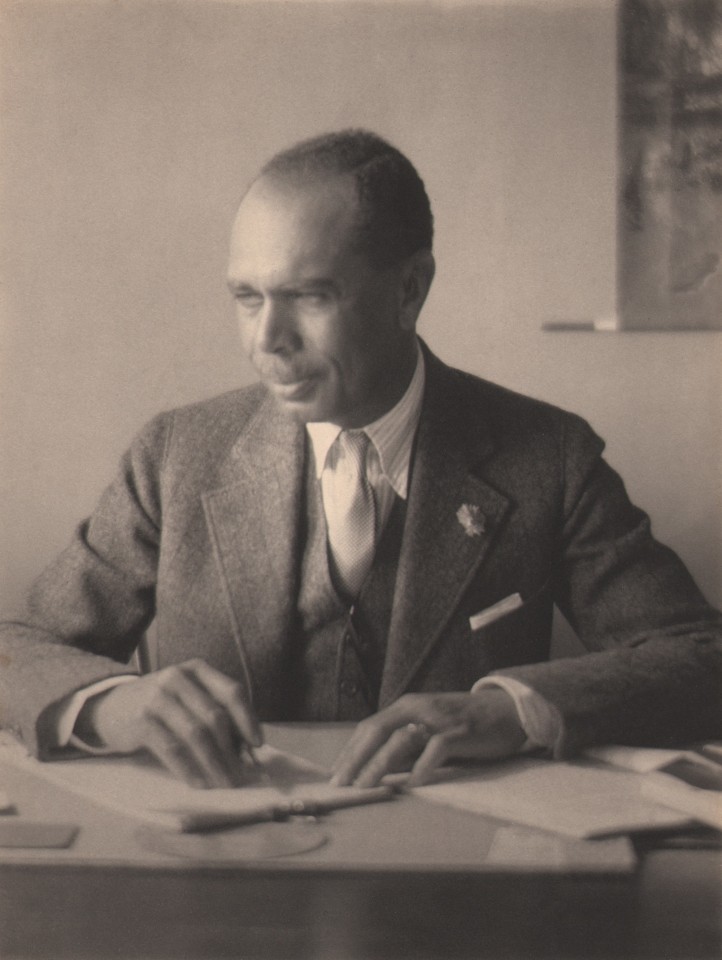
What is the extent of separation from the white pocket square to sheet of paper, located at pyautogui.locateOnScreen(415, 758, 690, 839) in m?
0.23

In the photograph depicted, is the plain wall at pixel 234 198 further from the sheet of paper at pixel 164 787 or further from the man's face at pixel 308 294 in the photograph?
the sheet of paper at pixel 164 787

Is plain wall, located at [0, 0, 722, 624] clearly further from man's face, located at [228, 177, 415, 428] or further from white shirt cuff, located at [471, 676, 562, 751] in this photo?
white shirt cuff, located at [471, 676, 562, 751]

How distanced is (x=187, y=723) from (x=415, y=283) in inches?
23.8

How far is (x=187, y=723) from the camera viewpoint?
1128mm

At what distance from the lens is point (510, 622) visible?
1400 millimetres

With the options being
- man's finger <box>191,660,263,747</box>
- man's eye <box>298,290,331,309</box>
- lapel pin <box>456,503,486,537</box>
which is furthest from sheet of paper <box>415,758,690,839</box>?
man's eye <box>298,290,331,309</box>

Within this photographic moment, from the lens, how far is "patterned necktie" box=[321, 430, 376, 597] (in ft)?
4.53

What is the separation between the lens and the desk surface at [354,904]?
2.74ft

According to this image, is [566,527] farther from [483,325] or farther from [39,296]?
[39,296]

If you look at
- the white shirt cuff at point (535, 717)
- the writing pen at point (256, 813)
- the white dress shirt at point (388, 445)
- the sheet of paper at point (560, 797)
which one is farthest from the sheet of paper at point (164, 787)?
the white dress shirt at point (388, 445)

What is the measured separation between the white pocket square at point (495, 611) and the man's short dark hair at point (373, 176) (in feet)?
1.44

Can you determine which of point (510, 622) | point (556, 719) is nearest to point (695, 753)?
point (556, 719)

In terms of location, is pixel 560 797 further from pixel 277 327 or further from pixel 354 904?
pixel 277 327

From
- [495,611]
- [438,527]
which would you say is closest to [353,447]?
[438,527]
